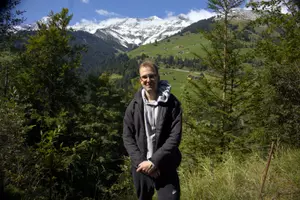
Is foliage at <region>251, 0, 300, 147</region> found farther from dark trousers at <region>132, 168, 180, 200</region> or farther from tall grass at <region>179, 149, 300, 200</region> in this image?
dark trousers at <region>132, 168, 180, 200</region>

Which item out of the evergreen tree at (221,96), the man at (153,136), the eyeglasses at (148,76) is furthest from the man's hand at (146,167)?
the evergreen tree at (221,96)

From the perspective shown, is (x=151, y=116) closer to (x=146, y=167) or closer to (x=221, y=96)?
(x=146, y=167)

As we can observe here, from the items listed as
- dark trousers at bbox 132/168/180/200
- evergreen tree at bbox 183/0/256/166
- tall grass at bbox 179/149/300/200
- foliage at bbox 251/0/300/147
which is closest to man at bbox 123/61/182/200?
dark trousers at bbox 132/168/180/200

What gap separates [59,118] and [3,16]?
22.7 ft

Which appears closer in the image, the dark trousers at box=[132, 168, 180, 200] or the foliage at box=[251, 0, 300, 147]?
the dark trousers at box=[132, 168, 180, 200]

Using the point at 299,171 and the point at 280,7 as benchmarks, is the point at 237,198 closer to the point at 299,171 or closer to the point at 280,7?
the point at 299,171

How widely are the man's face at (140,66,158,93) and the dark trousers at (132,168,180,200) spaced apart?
0.85 metres

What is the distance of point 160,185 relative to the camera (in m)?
2.65

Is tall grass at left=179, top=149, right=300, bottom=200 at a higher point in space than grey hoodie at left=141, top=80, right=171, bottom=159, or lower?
lower

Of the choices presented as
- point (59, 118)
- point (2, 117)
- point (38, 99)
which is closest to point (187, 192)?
point (2, 117)

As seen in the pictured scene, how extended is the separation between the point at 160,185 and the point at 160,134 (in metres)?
0.50

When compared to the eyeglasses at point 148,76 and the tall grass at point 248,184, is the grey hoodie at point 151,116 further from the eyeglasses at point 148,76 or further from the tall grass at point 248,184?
the tall grass at point 248,184

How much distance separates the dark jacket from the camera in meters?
2.59

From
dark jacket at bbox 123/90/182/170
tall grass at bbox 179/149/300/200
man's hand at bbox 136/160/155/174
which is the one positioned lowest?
tall grass at bbox 179/149/300/200
